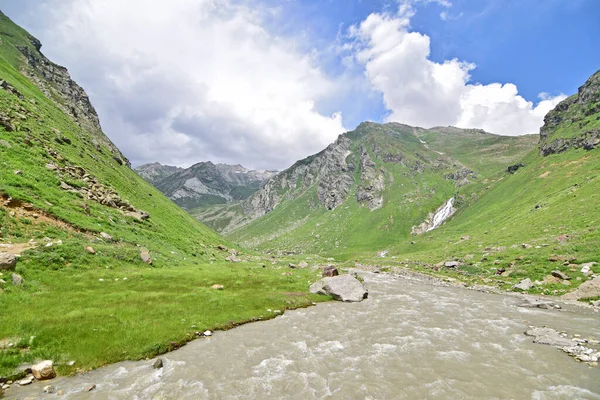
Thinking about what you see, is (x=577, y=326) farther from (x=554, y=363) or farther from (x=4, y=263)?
(x=4, y=263)

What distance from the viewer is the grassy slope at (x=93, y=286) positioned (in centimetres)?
1706

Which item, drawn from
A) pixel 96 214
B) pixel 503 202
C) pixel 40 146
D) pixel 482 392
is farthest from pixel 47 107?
pixel 503 202

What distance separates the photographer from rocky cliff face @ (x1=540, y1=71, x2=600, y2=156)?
126 m

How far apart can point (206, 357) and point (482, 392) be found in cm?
1559

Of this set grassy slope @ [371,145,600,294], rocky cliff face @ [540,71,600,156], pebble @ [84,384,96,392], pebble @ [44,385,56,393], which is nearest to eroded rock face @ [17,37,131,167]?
pebble @ [44,385,56,393]

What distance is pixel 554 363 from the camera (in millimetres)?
17859

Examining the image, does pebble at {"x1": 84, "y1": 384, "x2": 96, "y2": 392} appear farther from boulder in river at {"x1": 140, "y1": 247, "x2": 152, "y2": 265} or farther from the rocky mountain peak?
the rocky mountain peak

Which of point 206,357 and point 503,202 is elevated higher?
point 503,202

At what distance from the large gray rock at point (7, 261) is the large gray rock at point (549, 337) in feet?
133

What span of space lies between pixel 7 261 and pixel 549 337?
42122 millimetres

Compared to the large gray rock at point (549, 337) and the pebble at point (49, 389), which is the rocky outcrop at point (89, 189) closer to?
the pebble at point (49, 389)

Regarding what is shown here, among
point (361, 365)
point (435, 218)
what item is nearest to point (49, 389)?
point (361, 365)

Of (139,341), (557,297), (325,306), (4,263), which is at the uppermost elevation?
(4,263)

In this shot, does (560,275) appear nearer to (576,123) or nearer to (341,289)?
(341,289)
